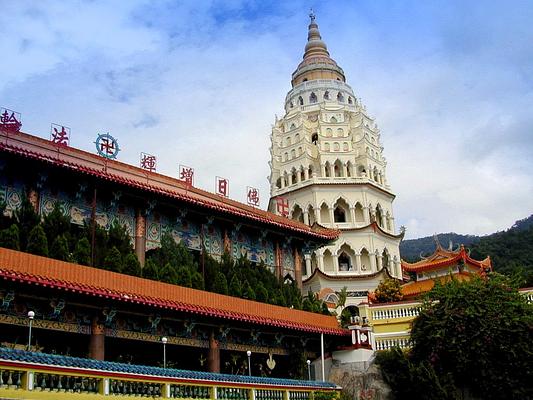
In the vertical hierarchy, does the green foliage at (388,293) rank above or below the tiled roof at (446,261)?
below

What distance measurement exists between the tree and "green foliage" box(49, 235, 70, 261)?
36.7 feet

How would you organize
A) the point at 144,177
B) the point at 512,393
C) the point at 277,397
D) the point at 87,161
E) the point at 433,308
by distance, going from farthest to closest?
the point at 144,177
the point at 87,161
the point at 433,308
the point at 512,393
the point at 277,397

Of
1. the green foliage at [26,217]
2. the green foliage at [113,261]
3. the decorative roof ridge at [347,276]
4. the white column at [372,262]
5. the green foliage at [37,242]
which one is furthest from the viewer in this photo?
the white column at [372,262]

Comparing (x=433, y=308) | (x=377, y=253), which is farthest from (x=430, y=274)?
(x=433, y=308)

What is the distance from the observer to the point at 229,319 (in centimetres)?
2158

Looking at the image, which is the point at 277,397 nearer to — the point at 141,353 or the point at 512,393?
the point at 141,353

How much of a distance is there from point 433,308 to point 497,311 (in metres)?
2.11

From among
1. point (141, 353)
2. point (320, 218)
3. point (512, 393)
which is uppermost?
point (320, 218)

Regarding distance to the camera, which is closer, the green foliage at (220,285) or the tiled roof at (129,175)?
the tiled roof at (129,175)

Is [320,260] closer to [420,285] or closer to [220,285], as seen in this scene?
[420,285]

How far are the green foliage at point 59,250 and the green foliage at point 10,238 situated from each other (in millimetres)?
1000

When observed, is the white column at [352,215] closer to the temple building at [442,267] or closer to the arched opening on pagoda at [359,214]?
the arched opening on pagoda at [359,214]

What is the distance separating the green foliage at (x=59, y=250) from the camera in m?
19.6

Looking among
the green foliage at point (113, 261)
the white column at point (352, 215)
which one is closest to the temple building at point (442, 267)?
the white column at point (352, 215)
